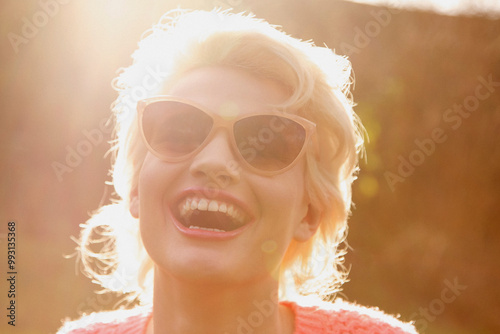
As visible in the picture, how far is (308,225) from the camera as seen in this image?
7.22ft

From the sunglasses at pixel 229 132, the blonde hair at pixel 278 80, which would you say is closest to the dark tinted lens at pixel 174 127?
the sunglasses at pixel 229 132

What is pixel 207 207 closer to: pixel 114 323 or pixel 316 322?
pixel 316 322

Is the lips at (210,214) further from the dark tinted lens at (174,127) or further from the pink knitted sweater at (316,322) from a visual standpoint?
the pink knitted sweater at (316,322)

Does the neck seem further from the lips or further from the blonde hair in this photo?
the blonde hair

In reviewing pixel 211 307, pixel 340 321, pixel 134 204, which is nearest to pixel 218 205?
pixel 211 307

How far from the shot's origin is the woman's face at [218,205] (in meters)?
1.82

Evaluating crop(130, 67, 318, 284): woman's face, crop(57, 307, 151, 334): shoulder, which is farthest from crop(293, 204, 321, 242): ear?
crop(57, 307, 151, 334): shoulder

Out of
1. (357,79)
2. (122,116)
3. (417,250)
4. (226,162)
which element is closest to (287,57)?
(226,162)

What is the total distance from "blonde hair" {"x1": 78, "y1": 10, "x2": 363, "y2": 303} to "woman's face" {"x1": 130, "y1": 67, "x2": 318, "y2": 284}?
102 millimetres

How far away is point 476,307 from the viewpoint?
6.09m

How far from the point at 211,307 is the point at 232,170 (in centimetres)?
44

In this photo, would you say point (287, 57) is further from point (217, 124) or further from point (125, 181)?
point (125, 181)

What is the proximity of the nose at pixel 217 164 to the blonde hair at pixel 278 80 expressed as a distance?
282 millimetres

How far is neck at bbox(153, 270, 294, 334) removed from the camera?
1.95 metres
